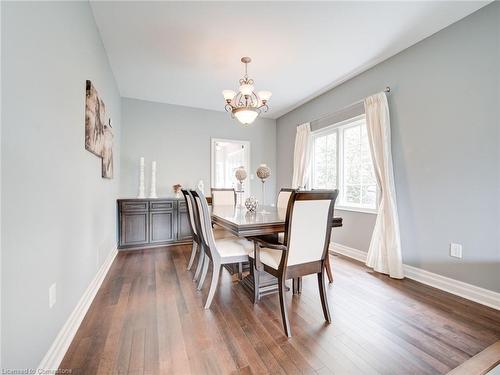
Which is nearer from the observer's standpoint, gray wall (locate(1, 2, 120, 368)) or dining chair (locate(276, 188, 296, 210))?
gray wall (locate(1, 2, 120, 368))

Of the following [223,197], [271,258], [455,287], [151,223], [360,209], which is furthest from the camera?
[151,223]

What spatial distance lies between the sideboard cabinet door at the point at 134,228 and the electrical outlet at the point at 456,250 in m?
4.08

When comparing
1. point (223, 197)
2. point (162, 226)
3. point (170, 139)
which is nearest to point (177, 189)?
point (162, 226)

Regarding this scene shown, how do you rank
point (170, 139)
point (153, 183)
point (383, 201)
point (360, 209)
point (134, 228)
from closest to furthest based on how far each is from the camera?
point (383, 201) → point (360, 209) → point (134, 228) → point (153, 183) → point (170, 139)

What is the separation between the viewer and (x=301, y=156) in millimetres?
4355

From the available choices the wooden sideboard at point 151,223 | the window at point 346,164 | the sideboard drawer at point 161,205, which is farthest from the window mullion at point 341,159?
the sideboard drawer at point 161,205

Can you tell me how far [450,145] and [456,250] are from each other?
106cm

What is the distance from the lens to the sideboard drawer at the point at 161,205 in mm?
3845

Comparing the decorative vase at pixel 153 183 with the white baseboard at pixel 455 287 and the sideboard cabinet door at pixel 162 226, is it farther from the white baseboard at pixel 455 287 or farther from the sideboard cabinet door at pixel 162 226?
the white baseboard at pixel 455 287

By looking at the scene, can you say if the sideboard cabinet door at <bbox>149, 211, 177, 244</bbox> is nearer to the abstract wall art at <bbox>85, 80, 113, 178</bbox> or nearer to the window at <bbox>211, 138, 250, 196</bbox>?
the window at <bbox>211, 138, 250, 196</bbox>

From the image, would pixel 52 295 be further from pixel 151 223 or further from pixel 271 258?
pixel 151 223

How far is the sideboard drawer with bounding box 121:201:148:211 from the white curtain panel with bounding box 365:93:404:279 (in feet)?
11.4

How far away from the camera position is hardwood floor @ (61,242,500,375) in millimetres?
1317

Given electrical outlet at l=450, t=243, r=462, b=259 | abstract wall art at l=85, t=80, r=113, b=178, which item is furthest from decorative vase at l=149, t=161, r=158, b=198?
electrical outlet at l=450, t=243, r=462, b=259
